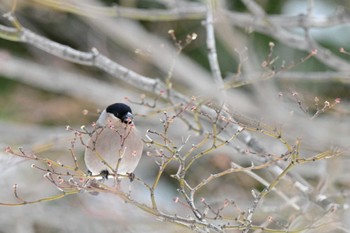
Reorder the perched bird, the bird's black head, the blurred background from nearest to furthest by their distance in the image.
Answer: the perched bird → the bird's black head → the blurred background

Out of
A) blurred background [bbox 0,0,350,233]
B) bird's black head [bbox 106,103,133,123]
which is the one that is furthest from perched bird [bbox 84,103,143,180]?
blurred background [bbox 0,0,350,233]

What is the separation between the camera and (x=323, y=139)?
15.0 feet

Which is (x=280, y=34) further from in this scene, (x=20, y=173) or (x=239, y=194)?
(x=20, y=173)

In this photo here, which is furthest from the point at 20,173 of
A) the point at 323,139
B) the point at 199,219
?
the point at 199,219

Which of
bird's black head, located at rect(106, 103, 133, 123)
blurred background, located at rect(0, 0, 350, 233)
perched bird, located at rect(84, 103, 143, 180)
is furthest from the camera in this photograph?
blurred background, located at rect(0, 0, 350, 233)

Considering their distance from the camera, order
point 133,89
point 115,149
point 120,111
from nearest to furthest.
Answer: point 115,149 → point 120,111 → point 133,89

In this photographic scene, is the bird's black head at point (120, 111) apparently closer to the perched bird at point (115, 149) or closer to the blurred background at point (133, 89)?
the perched bird at point (115, 149)

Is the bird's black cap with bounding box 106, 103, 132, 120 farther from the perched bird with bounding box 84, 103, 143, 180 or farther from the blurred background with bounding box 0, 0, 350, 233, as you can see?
the blurred background with bounding box 0, 0, 350, 233

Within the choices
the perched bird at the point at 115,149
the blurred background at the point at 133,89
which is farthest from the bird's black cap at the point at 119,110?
the blurred background at the point at 133,89

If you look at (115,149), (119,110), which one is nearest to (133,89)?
(119,110)

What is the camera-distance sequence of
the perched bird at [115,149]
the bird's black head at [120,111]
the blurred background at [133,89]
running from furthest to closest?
the blurred background at [133,89]
the bird's black head at [120,111]
the perched bird at [115,149]

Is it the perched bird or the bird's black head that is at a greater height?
the bird's black head

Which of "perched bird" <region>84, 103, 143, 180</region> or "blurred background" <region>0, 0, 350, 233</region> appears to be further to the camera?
"blurred background" <region>0, 0, 350, 233</region>

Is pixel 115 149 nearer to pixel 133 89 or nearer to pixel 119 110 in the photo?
pixel 119 110
